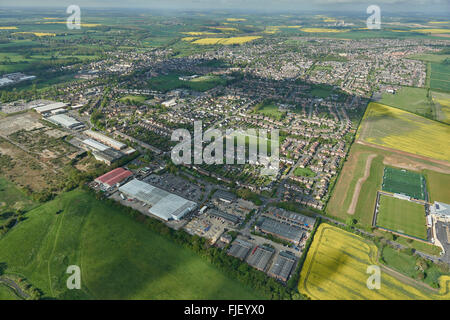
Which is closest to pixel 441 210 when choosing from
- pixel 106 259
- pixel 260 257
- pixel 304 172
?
pixel 304 172

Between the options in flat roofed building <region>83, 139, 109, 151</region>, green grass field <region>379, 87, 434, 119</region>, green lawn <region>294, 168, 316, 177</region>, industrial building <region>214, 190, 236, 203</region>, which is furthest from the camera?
green grass field <region>379, 87, 434, 119</region>

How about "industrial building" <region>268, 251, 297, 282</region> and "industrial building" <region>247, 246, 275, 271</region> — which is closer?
"industrial building" <region>268, 251, 297, 282</region>

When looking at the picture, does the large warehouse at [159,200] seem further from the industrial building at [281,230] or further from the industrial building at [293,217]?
the industrial building at [293,217]

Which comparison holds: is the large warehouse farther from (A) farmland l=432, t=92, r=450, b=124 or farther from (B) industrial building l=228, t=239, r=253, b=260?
(A) farmland l=432, t=92, r=450, b=124

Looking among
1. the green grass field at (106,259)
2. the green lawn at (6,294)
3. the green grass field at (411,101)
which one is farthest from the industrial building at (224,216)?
the green grass field at (411,101)

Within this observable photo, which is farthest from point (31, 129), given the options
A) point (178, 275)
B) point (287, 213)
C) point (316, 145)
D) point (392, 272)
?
point (392, 272)

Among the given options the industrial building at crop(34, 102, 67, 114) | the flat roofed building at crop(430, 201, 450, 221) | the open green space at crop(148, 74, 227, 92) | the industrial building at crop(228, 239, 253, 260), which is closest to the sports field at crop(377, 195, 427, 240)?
the flat roofed building at crop(430, 201, 450, 221)
